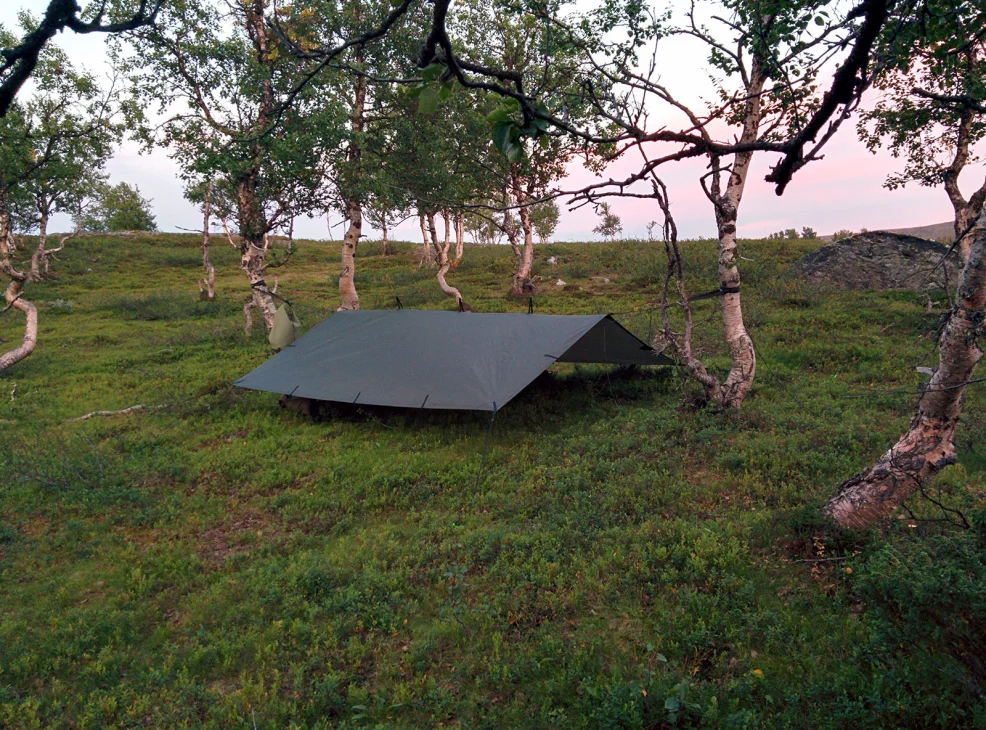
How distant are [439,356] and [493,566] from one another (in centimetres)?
559

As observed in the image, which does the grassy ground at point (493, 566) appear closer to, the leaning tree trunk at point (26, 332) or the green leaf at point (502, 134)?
the leaning tree trunk at point (26, 332)

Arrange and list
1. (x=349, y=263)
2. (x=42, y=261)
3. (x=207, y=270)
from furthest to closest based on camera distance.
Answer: (x=42, y=261) → (x=207, y=270) → (x=349, y=263)

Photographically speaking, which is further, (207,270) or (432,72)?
(207,270)

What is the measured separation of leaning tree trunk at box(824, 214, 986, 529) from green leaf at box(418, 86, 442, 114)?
15.0 feet

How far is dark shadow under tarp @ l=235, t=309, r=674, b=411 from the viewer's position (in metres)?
10.3

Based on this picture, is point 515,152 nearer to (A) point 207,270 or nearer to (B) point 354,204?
(B) point 354,204

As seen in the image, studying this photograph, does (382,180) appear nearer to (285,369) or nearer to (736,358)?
A: (285,369)

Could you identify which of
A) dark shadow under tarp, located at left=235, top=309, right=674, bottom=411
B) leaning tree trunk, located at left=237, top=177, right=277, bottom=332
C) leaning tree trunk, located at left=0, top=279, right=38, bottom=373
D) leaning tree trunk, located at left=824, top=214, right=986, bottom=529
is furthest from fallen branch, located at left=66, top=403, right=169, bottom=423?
leaning tree trunk, located at left=824, top=214, right=986, bottom=529

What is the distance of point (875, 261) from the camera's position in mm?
20141

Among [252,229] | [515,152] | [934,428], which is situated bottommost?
[934,428]

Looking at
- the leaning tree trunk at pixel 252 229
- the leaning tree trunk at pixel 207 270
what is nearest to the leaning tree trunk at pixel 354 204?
the leaning tree trunk at pixel 252 229

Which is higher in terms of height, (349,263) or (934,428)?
(349,263)

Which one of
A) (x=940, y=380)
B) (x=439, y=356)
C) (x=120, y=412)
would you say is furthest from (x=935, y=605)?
(x=120, y=412)

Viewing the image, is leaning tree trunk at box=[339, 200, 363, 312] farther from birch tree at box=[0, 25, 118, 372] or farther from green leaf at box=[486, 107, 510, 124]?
green leaf at box=[486, 107, 510, 124]
